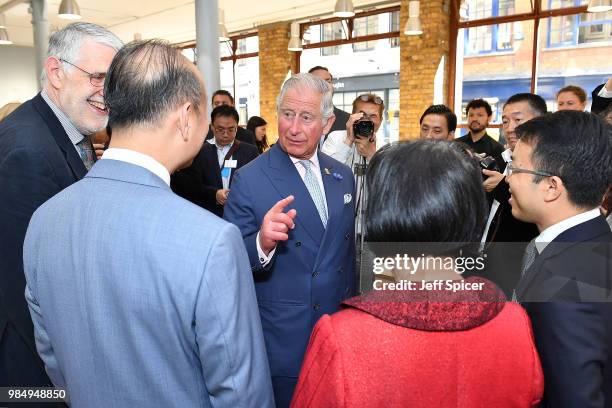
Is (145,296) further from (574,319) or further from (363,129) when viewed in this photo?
(363,129)

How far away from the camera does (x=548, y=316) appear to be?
996 mm

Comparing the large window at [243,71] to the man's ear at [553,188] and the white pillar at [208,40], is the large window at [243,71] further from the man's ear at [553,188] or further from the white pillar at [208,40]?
the man's ear at [553,188]

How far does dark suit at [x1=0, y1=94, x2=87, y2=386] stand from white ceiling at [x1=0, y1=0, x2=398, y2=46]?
7317 mm

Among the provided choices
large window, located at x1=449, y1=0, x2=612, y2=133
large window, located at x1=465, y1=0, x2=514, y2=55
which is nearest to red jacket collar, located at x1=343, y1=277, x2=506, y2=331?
large window, located at x1=449, y1=0, x2=612, y2=133

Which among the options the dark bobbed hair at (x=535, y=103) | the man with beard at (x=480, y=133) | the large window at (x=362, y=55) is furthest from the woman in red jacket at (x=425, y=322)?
the large window at (x=362, y=55)

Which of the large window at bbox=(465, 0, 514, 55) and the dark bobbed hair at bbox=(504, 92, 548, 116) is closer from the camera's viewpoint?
the dark bobbed hair at bbox=(504, 92, 548, 116)

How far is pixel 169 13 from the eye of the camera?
28.4ft

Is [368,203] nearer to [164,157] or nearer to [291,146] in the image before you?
[164,157]

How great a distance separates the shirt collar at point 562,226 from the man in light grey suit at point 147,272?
865 millimetres

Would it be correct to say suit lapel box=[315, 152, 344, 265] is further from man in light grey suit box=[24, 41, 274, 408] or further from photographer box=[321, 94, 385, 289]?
man in light grey suit box=[24, 41, 274, 408]

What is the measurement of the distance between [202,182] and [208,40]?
116 inches

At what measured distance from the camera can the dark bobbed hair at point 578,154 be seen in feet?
4.01

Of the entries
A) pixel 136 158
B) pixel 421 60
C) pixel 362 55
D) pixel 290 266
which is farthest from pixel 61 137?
pixel 362 55

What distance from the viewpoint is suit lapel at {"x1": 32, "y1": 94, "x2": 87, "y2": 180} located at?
52.6 inches
